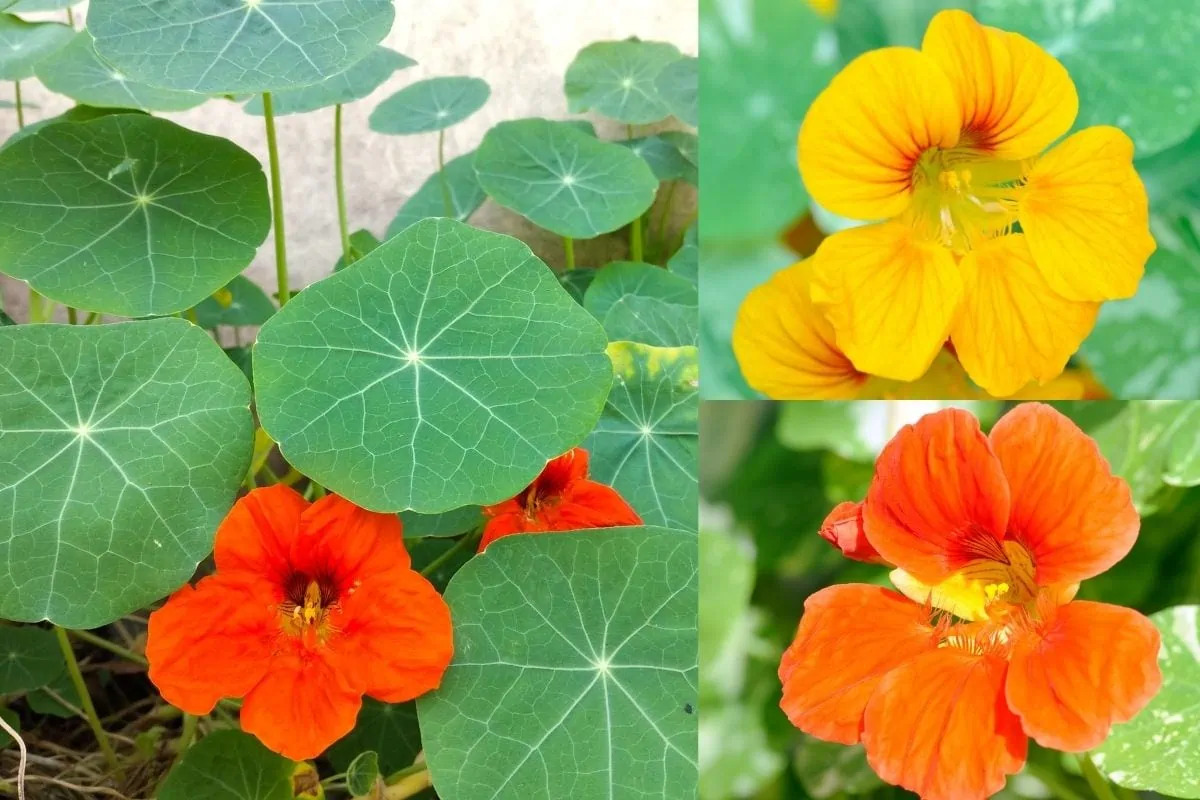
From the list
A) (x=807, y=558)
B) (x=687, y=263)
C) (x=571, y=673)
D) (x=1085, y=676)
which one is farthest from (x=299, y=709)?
(x=687, y=263)

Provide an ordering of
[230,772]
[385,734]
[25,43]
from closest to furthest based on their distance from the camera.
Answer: [230,772] → [385,734] → [25,43]

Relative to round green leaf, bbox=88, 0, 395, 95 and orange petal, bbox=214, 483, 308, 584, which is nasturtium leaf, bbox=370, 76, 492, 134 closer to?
round green leaf, bbox=88, 0, 395, 95

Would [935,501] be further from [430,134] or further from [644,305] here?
[430,134]

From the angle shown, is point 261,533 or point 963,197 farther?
point 261,533

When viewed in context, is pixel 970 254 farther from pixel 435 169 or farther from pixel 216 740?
pixel 435 169

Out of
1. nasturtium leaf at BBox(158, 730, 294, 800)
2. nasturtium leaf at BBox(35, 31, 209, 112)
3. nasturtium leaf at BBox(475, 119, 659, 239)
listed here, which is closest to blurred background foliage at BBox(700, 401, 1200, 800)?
nasturtium leaf at BBox(158, 730, 294, 800)

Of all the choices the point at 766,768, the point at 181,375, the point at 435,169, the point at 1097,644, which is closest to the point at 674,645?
the point at 766,768

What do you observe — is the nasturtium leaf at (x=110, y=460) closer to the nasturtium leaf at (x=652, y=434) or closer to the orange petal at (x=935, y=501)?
the nasturtium leaf at (x=652, y=434)
